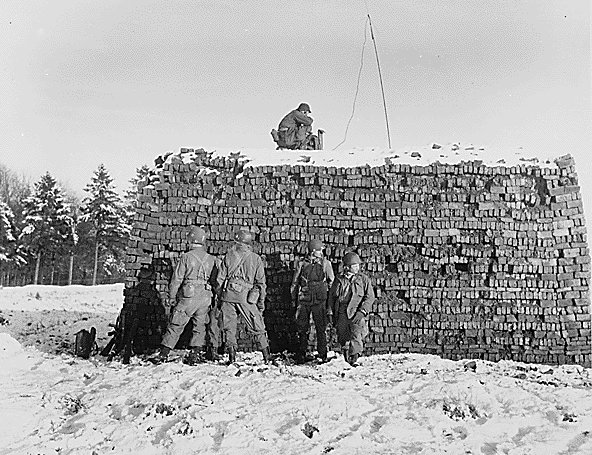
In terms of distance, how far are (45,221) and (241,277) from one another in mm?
31051

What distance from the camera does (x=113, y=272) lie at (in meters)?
45.8

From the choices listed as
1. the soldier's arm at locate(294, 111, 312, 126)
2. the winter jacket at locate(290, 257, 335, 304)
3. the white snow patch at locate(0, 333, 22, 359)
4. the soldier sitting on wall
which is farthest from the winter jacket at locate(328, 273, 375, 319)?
the white snow patch at locate(0, 333, 22, 359)

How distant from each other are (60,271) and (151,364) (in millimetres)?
38574

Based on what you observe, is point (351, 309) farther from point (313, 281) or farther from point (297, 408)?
Answer: point (297, 408)

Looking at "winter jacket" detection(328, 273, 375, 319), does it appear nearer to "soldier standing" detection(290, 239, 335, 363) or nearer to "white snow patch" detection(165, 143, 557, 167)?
"soldier standing" detection(290, 239, 335, 363)

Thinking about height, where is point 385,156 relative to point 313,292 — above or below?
above

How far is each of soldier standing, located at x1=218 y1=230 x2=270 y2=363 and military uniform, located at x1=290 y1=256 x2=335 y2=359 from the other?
0.69 m

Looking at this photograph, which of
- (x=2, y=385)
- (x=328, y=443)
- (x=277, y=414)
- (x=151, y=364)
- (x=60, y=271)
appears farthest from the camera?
(x=60, y=271)

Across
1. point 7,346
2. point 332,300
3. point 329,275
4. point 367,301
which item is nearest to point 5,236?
point 7,346

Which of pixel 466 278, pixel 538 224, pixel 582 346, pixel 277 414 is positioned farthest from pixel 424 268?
pixel 277 414

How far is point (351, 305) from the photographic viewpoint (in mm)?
8602

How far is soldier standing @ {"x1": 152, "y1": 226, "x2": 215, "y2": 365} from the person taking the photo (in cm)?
844

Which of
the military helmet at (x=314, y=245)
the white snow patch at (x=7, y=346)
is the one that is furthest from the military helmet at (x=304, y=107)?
the white snow patch at (x=7, y=346)

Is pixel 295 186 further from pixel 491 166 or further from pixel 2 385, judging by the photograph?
pixel 2 385
